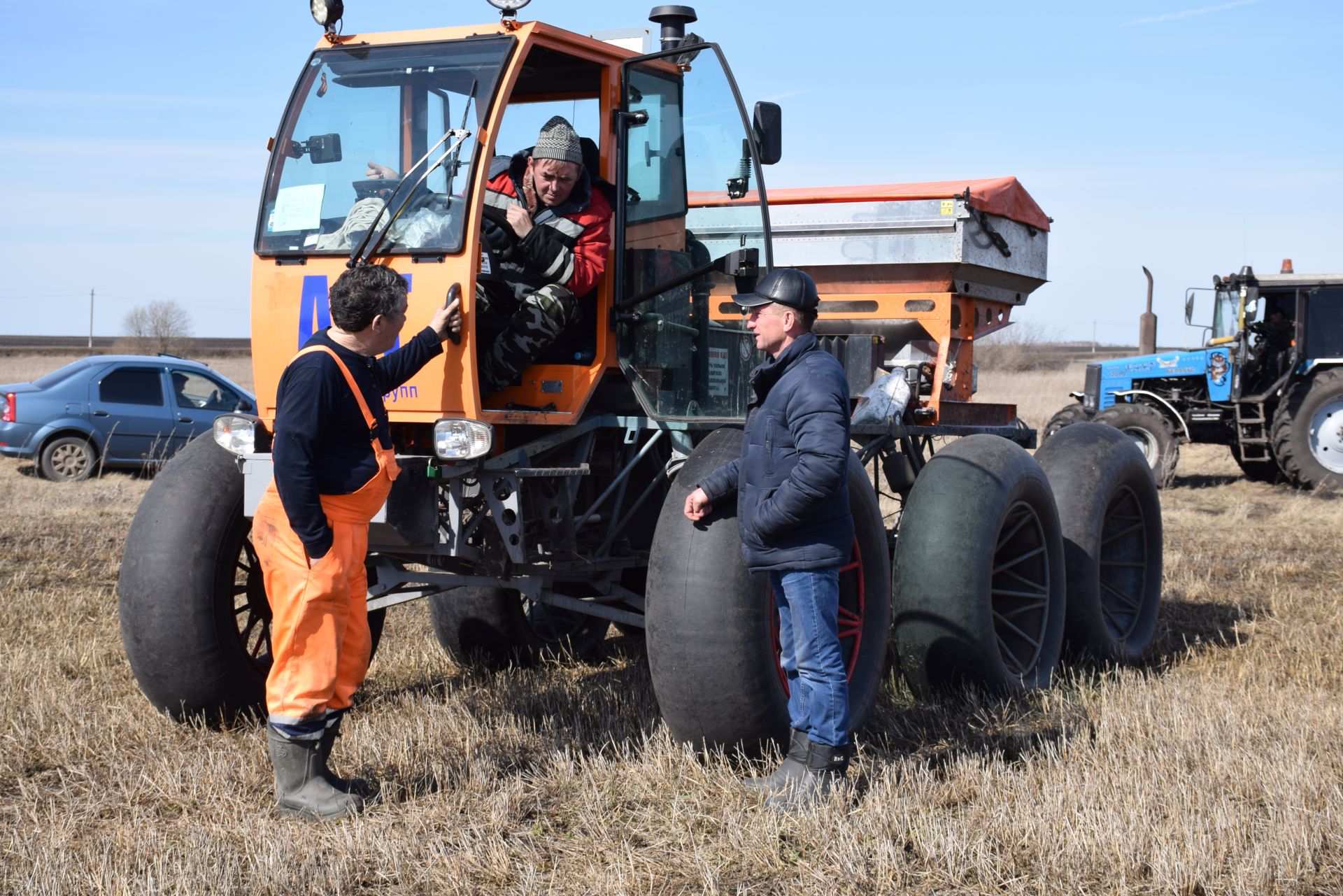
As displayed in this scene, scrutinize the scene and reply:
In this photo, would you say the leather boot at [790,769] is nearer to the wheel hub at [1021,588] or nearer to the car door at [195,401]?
the wheel hub at [1021,588]

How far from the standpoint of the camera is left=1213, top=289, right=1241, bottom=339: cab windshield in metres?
16.1

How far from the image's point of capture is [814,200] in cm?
796

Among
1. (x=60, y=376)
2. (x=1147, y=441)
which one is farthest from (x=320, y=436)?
(x=1147, y=441)

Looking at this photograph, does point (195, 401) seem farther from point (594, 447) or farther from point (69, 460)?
point (594, 447)

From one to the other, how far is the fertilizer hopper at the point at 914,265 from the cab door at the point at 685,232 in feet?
4.26

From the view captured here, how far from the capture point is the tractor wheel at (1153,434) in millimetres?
16422

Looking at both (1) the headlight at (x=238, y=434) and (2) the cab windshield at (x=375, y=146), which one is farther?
(1) the headlight at (x=238, y=434)

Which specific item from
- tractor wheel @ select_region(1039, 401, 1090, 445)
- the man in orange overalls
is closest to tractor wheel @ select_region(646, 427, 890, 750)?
the man in orange overalls

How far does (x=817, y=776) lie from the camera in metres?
4.53

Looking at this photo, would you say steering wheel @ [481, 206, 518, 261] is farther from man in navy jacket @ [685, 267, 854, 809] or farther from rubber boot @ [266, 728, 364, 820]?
rubber boot @ [266, 728, 364, 820]

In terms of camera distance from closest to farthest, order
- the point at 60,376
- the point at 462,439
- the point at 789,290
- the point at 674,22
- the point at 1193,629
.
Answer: the point at 789,290, the point at 462,439, the point at 674,22, the point at 1193,629, the point at 60,376

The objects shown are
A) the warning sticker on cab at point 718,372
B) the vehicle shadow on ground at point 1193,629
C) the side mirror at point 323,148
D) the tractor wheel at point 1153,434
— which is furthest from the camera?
the tractor wheel at point 1153,434

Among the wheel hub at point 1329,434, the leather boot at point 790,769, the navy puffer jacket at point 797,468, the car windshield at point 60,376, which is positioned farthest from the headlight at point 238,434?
the wheel hub at point 1329,434

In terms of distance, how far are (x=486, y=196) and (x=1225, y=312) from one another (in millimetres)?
13162
